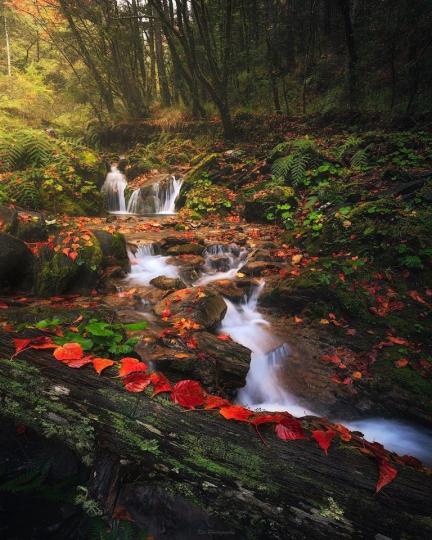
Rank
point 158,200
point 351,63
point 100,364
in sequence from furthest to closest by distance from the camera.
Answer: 1. point 158,200
2. point 351,63
3. point 100,364

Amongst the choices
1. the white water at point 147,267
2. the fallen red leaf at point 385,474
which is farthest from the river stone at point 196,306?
the fallen red leaf at point 385,474

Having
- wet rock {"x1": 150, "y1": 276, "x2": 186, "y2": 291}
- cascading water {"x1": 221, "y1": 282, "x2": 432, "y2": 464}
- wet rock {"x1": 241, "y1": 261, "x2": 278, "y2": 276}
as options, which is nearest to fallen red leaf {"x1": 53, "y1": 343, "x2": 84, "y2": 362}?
cascading water {"x1": 221, "y1": 282, "x2": 432, "y2": 464}

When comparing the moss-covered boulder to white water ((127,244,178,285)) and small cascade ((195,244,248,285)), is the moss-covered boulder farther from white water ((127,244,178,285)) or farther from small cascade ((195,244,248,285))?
white water ((127,244,178,285))

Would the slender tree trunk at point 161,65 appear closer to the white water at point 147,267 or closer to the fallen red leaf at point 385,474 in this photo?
the white water at point 147,267

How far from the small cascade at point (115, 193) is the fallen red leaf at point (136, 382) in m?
11.3

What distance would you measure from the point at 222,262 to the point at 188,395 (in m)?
5.19

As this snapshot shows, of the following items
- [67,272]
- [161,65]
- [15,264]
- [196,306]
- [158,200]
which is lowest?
[196,306]

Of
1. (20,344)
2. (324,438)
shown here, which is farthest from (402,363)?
(20,344)

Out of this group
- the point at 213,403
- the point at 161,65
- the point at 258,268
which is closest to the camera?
the point at 213,403

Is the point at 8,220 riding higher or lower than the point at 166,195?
lower

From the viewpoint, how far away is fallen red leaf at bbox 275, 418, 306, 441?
1.83 metres

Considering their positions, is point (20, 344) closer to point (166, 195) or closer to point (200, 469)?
point (200, 469)

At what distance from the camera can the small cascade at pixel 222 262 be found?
266 inches

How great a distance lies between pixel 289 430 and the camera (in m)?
1.87
